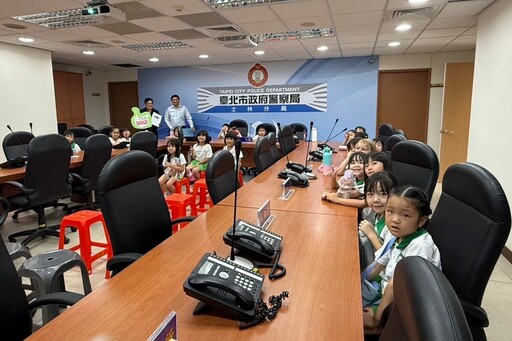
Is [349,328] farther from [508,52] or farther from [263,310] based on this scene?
[508,52]

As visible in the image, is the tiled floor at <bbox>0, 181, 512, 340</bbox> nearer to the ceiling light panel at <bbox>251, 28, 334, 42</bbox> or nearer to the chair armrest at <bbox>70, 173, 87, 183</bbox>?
the chair armrest at <bbox>70, 173, 87, 183</bbox>

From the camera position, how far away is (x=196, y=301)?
1.04m

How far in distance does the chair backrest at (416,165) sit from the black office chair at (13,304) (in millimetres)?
2014

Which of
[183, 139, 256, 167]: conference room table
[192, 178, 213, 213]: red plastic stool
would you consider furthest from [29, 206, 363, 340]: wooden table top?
[183, 139, 256, 167]: conference room table

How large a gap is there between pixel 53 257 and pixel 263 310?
1.43 meters

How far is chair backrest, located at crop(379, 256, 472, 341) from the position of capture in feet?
1.38

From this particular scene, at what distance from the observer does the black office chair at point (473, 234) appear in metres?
1.17

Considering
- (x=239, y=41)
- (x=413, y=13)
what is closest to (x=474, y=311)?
(x=413, y=13)

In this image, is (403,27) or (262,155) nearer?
(262,155)

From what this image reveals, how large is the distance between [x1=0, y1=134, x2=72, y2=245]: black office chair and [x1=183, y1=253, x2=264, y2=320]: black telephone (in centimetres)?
274

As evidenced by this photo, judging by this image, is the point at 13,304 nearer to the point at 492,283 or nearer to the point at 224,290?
the point at 224,290

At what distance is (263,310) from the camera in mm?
974

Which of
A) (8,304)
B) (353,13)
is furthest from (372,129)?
(8,304)

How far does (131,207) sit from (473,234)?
1.49 m
